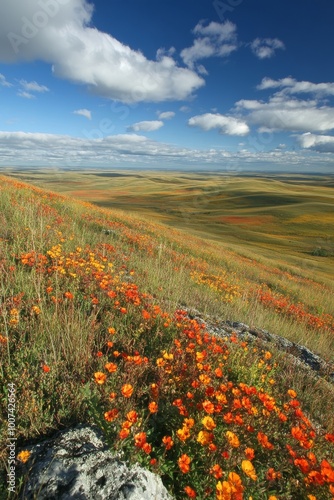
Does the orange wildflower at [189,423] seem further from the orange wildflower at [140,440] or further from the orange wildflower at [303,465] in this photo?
the orange wildflower at [303,465]

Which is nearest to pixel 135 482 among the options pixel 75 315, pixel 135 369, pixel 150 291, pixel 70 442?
pixel 70 442

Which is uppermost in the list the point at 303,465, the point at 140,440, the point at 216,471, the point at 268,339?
the point at 140,440

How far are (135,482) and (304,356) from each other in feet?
14.4

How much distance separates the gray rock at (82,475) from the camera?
1862mm

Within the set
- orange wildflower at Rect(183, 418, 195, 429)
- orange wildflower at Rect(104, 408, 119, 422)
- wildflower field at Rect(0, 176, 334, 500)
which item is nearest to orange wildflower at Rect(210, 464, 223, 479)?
wildflower field at Rect(0, 176, 334, 500)

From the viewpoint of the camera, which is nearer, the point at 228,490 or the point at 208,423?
the point at 228,490

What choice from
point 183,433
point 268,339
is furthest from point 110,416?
point 268,339

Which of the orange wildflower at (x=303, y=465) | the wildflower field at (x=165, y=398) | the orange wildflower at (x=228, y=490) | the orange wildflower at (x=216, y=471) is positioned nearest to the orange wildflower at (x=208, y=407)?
the wildflower field at (x=165, y=398)

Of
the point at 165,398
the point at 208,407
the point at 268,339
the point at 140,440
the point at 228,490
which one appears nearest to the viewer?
the point at 228,490

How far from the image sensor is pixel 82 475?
6.35ft

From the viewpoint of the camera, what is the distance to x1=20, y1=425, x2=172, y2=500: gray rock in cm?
186

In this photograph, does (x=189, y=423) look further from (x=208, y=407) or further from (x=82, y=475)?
(x=82, y=475)

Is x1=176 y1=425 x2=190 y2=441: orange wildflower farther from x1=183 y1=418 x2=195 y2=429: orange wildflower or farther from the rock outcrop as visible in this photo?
the rock outcrop

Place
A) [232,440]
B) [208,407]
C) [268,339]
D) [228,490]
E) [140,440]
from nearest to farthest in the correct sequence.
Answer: [228,490], [140,440], [232,440], [208,407], [268,339]
